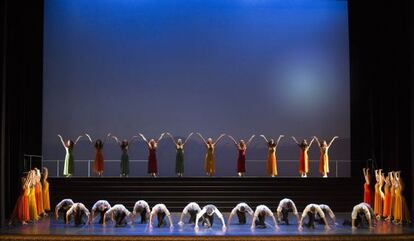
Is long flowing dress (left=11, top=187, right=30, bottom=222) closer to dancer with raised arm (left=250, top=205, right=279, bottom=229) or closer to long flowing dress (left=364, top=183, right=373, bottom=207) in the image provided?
dancer with raised arm (left=250, top=205, right=279, bottom=229)

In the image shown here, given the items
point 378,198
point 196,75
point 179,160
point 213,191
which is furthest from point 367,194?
point 196,75

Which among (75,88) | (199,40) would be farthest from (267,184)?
(75,88)

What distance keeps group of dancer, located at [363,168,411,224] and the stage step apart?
2.57 ft

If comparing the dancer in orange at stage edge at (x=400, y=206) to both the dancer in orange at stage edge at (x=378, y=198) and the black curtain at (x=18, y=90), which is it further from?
the black curtain at (x=18, y=90)

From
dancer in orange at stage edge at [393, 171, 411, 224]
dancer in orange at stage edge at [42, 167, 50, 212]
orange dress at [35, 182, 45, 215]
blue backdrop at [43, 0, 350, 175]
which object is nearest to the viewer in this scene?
dancer in orange at stage edge at [393, 171, 411, 224]

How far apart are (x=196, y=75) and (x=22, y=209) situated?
6.93 m

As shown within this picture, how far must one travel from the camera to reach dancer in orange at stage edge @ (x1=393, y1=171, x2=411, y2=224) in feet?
38.1

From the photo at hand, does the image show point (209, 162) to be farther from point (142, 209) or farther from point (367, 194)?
point (367, 194)

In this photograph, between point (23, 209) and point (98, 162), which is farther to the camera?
point (98, 162)

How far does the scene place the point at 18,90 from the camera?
46.3ft

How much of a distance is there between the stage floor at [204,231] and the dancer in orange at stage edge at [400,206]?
0.83ft

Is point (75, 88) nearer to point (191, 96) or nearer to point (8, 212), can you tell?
point (191, 96)

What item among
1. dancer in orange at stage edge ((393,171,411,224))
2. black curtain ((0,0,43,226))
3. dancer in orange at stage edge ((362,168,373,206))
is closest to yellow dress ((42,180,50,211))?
black curtain ((0,0,43,226))

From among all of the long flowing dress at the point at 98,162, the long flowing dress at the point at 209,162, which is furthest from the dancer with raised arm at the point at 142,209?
the long flowing dress at the point at 98,162
